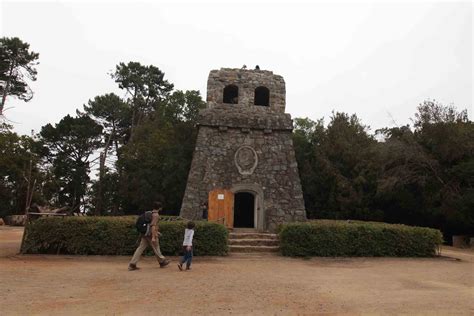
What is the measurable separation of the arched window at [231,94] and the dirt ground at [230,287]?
9.58 meters

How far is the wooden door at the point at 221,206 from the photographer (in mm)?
15062

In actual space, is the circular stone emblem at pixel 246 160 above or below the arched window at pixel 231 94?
below

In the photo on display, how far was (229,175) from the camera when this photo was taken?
52.7ft

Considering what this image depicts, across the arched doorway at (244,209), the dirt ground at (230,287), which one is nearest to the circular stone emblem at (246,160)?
the arched doorway at (244,209)

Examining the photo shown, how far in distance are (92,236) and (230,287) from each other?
220 inches

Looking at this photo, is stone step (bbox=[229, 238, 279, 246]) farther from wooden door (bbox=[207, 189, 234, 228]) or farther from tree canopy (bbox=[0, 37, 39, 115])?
tree canopy (bbox=[0, 37, 39, 115])

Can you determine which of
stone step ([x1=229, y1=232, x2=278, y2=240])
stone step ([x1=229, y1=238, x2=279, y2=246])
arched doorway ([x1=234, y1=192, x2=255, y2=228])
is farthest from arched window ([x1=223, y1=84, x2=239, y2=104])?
stone step ([x1=229, y1=238, x2=279, y2=246])

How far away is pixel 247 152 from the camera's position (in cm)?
1653

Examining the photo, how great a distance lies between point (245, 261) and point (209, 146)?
23.0 ft

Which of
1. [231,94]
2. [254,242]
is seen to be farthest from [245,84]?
[254,242]

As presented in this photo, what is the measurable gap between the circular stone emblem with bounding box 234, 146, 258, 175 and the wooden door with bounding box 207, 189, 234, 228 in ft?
4.83

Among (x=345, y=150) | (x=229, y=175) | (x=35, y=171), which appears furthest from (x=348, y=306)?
(x=35, y=171)

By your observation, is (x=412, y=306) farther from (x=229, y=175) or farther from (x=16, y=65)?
(x=16, y=65)

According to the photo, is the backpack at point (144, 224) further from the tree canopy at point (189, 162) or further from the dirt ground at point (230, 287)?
the tree canopy at point (189, 162)
